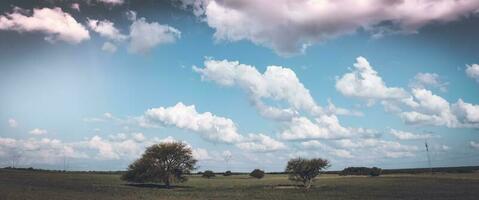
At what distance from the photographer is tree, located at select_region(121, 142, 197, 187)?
4257 inches

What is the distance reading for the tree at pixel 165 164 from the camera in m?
108

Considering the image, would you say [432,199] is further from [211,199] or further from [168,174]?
[168,174]

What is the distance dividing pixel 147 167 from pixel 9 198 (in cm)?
6301

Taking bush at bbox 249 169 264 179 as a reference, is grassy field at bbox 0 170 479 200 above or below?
below

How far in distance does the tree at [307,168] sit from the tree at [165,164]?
2288cm

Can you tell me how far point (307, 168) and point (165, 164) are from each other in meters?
31.8

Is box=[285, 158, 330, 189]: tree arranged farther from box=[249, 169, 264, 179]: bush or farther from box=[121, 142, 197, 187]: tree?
box=[249, 169, 264, 179]: bush

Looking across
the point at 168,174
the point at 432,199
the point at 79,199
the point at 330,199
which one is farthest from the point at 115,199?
the point at 168,174

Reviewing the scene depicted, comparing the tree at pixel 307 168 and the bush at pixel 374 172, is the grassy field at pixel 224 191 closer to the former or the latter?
the tree at pixel 307 168

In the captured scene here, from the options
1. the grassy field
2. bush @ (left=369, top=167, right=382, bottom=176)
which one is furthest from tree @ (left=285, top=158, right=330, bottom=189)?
bush @ (left=369, top=167, right=382, bottom=176)

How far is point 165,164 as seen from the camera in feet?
361

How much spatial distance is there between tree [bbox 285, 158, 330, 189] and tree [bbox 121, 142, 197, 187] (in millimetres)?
→ 22884

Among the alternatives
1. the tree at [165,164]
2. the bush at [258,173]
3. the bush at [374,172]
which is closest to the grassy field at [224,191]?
the tree at [165,164]

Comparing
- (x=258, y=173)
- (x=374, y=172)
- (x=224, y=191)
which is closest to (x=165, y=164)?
(x=224, y=191)
